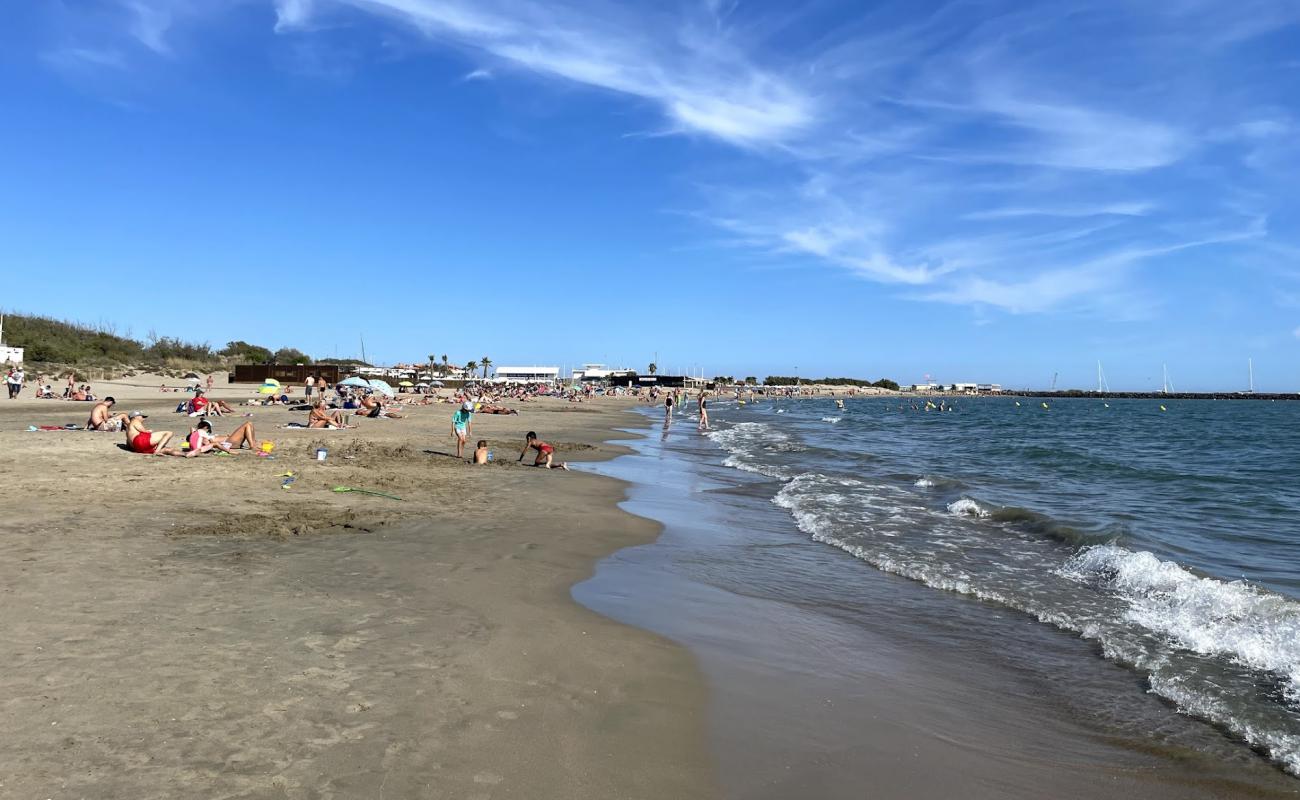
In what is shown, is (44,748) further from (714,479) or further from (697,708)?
(714,479)

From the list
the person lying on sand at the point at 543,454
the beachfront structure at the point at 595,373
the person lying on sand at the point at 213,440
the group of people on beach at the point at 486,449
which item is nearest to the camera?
the person lying on sand at the point at 213,440

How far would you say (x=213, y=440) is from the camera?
14.9 metres

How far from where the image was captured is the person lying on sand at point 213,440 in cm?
1451

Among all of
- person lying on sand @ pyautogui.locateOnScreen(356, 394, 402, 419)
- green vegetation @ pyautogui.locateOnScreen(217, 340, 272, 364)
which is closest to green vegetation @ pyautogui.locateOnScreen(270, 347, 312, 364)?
green vegetation @ pyautogui.locateOnScreen(217, 340, 272, 364)

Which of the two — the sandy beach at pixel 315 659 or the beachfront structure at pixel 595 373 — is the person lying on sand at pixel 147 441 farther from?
the beachfront structure at pixel 595 373

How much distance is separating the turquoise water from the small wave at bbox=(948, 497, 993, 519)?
2.5 inches

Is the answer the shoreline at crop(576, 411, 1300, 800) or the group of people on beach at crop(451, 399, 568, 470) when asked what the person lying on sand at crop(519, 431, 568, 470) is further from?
the shoreline at crop(576, 411, 1300, 800)

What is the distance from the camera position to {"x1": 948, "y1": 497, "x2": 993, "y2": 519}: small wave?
13.9 metres

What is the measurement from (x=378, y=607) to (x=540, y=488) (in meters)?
8.05

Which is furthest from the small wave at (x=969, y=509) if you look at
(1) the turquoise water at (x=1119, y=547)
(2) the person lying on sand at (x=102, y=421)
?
(2) the person lying on sand at (x=102, y=421)

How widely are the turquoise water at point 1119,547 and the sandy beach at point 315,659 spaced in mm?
4019

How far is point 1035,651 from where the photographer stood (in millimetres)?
6473

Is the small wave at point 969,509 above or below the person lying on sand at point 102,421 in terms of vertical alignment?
below

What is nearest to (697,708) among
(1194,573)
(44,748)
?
(44,748)
